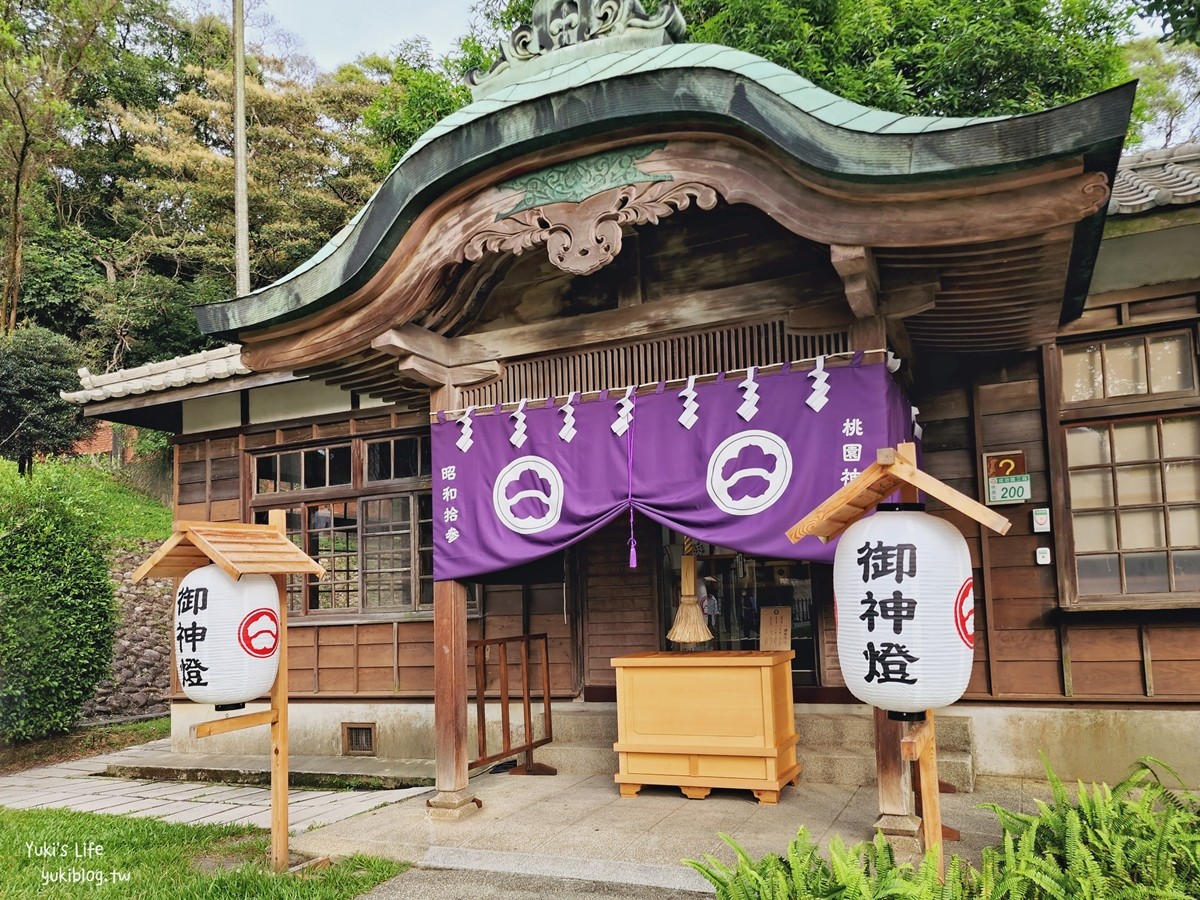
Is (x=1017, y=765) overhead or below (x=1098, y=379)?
below

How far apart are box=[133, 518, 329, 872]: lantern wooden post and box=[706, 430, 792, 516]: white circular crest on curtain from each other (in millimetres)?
2626

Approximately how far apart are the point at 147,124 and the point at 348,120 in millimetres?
5800

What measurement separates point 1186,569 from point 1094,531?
25.1 inches

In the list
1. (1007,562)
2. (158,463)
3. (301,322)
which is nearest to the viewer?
(301,322)

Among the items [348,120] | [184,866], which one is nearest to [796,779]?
[184,866]

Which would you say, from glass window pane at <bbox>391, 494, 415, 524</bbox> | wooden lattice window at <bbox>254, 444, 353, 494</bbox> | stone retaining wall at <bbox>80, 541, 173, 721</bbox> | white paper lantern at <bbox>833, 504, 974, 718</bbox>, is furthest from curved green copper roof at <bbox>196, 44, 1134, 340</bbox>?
stone retaining wall at <bbox>80, 541, 173, 721</bbox>

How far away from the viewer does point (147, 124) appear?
25594 mm

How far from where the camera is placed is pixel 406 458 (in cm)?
934

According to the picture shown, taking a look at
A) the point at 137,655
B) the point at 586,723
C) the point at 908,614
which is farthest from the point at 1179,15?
the point at 137,655

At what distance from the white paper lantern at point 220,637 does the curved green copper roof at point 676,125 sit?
2096 mm

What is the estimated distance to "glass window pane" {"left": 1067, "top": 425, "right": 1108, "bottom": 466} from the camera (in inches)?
263

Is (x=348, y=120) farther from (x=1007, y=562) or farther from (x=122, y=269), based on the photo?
(x=1007, y=562)

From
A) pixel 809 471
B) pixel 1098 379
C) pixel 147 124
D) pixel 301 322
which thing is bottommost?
pixel 809 471

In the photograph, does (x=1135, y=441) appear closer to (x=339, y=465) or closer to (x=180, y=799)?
(x=339, y=465)
